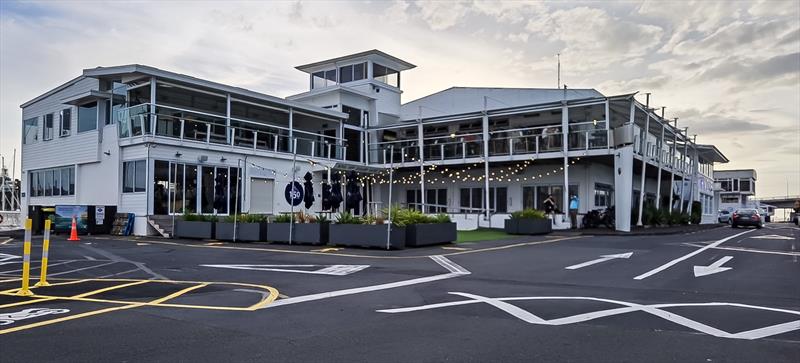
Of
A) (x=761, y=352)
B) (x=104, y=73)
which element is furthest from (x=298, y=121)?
(x=761, y=352)

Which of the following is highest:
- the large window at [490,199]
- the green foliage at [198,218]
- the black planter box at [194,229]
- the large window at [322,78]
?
the large window at [322,78]

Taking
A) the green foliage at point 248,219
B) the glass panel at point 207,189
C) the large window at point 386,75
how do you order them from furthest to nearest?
the large window at point 386,75
the glass panel at point 207,189
the green foliage at point 248,219

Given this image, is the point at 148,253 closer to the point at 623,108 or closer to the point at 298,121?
the point at 298,121

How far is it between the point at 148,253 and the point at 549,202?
1855 cm

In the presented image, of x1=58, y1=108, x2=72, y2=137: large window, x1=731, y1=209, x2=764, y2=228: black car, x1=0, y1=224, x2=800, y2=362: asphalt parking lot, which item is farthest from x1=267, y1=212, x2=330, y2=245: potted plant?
x1=731, y1=209, x2=764, y2=228: black car

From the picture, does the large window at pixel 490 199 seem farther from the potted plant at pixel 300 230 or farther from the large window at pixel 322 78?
the potted plant at pixel 300 230

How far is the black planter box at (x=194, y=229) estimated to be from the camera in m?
20.3

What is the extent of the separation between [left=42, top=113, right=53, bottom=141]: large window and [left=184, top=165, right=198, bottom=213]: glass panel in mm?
9950

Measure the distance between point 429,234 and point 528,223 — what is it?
7882mm

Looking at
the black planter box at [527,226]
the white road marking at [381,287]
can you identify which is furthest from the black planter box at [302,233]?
the black planter box at [527,226]

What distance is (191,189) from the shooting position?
79.9 feet

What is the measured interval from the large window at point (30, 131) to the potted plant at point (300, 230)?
19227 mm

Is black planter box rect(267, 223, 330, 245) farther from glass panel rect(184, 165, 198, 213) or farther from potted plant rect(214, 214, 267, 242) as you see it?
glass panel rect(184, 165, 198, 213)

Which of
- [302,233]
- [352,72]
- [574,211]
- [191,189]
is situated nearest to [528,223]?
[574,211]
